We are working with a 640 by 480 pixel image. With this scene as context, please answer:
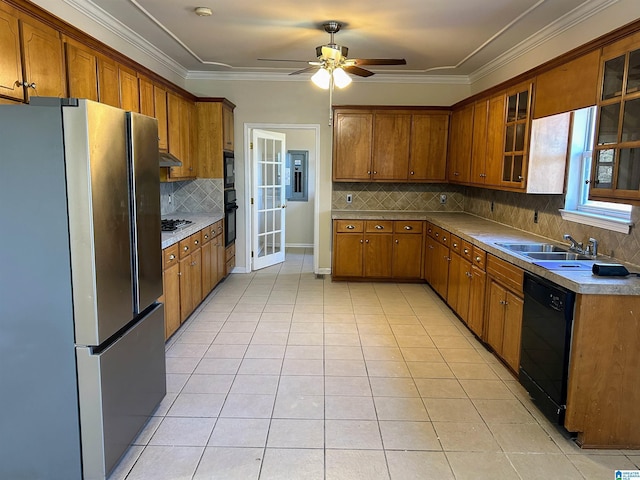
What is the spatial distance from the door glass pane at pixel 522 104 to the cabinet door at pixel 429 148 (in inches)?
79.4

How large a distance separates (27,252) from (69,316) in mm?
326

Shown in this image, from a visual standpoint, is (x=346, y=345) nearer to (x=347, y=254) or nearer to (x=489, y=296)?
(x=489, y=296)

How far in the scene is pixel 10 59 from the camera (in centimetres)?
224

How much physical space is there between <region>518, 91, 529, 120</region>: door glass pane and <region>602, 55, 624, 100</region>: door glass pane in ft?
3.55

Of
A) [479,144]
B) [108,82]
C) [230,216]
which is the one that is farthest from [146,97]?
[479,144]

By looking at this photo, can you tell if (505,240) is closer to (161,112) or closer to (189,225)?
(189,225)

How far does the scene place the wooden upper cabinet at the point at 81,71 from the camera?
279cm

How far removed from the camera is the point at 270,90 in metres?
6.05

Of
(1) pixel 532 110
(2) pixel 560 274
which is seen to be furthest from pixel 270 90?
(2) pixel 560 274

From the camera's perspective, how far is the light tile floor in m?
2.26

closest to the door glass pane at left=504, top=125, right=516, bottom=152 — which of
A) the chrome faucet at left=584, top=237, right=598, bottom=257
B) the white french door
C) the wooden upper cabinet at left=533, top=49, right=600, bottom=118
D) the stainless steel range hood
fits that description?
the wooden upper cabinet at left=533, top=49, right=600, bottom=118

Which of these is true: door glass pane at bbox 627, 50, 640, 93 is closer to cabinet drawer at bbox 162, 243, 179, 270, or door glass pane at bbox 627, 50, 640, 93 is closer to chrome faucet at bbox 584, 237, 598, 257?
chrome faucet at bbox 584, 237, 598, 257

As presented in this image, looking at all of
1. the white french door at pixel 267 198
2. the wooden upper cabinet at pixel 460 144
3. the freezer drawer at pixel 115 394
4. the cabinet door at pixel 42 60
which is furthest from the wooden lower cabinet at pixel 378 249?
the cabinet door at pixel 42 60

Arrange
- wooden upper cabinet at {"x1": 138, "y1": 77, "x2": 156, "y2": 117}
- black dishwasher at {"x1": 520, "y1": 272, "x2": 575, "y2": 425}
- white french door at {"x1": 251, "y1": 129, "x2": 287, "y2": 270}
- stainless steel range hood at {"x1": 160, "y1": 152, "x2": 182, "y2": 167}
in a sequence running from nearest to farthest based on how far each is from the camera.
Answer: black dishwasher at {"x1": 520, "y1": 272, "x2": 575, "y2": 425}, wooden upper cabinet at {"x1": 138, "y1": 77, "x2": 156, "y2": 117}, stainless steel range hood at {"x1": 160, "y1": 152, "x2": 182, "y2": 167}, white french door at {"x1": 251, "y1": 129, "x2": 287, "y2": 270}
